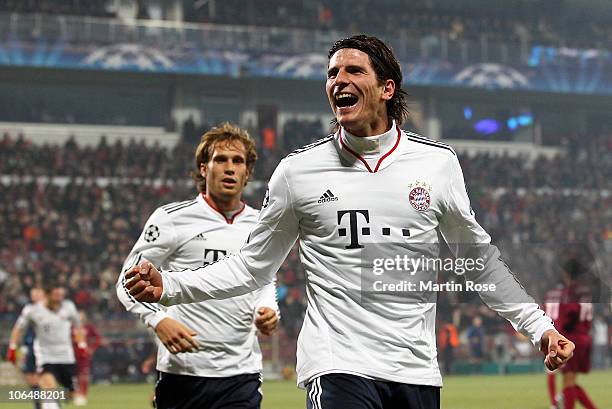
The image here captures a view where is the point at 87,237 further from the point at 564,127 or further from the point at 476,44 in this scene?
the point at 564,127

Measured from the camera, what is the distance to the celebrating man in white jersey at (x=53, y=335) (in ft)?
47.9

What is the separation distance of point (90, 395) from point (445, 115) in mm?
23656

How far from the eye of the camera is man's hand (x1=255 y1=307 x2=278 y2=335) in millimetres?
6133

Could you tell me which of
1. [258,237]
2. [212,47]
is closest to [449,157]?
[258,237]

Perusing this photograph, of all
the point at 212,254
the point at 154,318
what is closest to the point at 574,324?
the point at 212,254

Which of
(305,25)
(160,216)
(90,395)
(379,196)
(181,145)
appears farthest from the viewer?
(305,25)

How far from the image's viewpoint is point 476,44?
39719mm

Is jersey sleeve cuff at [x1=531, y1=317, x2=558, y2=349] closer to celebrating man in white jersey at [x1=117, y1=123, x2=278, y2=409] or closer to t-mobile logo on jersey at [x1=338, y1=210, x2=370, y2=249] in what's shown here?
t-mobile logo on jersey at [x1=338, y1=210, x2=370, y2=249]

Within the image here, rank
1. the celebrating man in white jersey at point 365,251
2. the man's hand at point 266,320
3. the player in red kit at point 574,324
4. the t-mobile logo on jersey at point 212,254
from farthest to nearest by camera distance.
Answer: the player in red kit at point 574,324, the t-mobile logo on jersey at point 212,254, the man's hand at point 266,320, the celebrating man in white jersey at point 365,251

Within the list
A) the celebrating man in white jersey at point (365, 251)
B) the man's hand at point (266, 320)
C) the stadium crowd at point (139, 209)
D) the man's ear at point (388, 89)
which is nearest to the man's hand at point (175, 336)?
the man's hand at point (266, 320)

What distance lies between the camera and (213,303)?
6.48 metres

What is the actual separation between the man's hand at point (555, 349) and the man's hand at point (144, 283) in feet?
4.74

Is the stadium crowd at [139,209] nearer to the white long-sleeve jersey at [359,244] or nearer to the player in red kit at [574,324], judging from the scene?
the player in red kit at [574,324]

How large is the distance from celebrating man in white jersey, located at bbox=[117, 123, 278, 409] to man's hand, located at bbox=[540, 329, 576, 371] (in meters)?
2.34
